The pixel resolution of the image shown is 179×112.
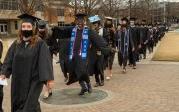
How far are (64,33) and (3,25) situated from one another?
7523cm

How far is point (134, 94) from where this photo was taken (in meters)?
9.84

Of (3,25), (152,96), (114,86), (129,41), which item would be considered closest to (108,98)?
(152,96)

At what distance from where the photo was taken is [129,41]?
1415 centimetres

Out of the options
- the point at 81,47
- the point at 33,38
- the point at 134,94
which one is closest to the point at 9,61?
the point at 33,38

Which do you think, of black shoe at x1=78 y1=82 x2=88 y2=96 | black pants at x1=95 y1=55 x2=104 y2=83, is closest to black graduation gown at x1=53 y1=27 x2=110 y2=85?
black shoe at x1=78 y1=82 x2=88 y2=96

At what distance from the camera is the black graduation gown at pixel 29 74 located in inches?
235

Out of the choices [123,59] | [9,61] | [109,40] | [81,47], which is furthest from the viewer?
[123,59]

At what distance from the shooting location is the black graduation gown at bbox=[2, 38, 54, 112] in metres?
5.98

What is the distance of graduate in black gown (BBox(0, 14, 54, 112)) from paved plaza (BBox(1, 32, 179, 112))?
2485 mm

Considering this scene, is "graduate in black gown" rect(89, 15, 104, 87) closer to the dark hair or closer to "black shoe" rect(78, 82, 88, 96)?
"black shoe" rect(78, 82, 88, 96)

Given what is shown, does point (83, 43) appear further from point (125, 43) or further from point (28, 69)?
point (125, 43)

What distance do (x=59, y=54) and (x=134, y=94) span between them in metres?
2.88

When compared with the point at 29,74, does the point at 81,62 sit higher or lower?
lower

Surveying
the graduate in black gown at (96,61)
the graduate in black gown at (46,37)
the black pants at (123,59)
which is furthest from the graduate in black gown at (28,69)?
the black pants at (123,59)
